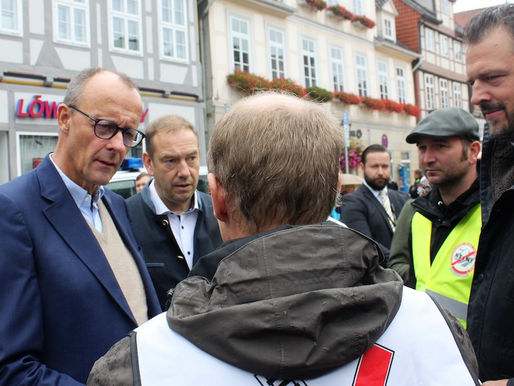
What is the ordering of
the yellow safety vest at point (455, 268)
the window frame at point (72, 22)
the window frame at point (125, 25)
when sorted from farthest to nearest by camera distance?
the window frame at point (125, 25)
the window frame at point (72, 22)
the yellow safety vest at point (455, 268)

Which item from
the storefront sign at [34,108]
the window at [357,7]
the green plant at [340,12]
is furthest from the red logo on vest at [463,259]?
the window at [357,7]

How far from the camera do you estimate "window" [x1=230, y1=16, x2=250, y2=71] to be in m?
15.4

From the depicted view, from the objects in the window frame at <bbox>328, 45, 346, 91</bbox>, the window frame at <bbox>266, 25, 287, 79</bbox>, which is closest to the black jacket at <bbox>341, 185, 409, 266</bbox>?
the window frame at <bbox>266, 25, 287, 79</bbox>

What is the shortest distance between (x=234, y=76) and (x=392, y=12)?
40.2 ft

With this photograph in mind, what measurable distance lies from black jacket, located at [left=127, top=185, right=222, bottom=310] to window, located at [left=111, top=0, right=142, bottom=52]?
10.4 meters

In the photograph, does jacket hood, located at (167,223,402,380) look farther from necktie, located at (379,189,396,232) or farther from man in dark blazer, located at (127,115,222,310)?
necktie, located at (379,189,396,232)

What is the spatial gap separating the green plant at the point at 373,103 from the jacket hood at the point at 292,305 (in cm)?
2003

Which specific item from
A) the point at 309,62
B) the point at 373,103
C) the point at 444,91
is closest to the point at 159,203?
the point at 309,62

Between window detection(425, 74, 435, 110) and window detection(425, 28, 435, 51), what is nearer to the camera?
window detection(425, 74, 435, 110)

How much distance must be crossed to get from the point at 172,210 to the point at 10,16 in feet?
31.6

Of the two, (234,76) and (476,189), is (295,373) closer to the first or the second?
(476,189)

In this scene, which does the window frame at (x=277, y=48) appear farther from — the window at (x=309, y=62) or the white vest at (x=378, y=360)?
the white vest at (x=378, y=360)

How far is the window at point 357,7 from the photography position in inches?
812

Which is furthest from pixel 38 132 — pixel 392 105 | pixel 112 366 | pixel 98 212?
pixel 392 105
